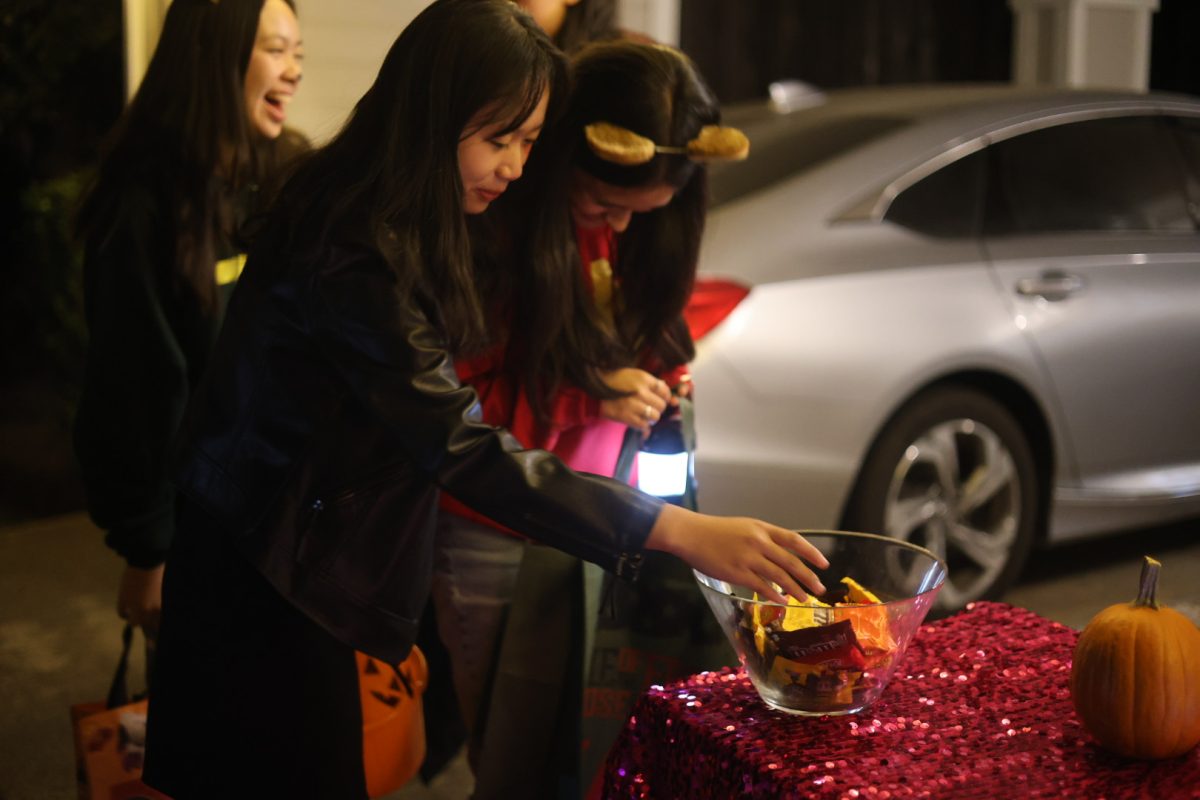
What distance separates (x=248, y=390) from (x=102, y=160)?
0.90 m

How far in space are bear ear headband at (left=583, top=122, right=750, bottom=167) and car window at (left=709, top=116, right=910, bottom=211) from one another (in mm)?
1577

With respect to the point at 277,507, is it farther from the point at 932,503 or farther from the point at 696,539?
the point at 932,503

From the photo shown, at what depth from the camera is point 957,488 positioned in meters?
4.18

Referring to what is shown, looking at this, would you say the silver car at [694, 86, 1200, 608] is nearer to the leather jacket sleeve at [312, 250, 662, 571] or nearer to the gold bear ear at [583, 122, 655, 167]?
the gold bear ear at [583, 122, 655, 167]

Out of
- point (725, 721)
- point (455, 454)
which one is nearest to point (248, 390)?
point (455, 454)

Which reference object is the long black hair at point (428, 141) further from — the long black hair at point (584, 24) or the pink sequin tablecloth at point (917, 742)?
the long black hair at point (584, 24)

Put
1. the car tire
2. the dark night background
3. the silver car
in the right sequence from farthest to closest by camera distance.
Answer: the dark night background
the car tire
the silver car

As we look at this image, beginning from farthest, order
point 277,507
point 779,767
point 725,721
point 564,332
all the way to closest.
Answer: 1. point 564,332
2. point 277,507
3. point 725,721
4. point 779,767

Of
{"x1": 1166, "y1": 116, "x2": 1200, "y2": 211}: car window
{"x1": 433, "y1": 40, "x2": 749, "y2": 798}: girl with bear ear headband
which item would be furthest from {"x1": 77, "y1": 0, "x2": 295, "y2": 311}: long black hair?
{"x1": 1166, "y1": 116, "x2": 1200, "y2": 211}: car window

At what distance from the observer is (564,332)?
2.33 metres

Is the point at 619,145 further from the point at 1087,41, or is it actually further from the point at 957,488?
the point at 1087,41

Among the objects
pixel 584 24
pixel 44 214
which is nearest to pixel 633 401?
pixel 584 24

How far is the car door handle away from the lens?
4109mm

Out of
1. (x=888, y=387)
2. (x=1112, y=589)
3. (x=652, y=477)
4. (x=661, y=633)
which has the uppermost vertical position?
(x=652, y=477)
